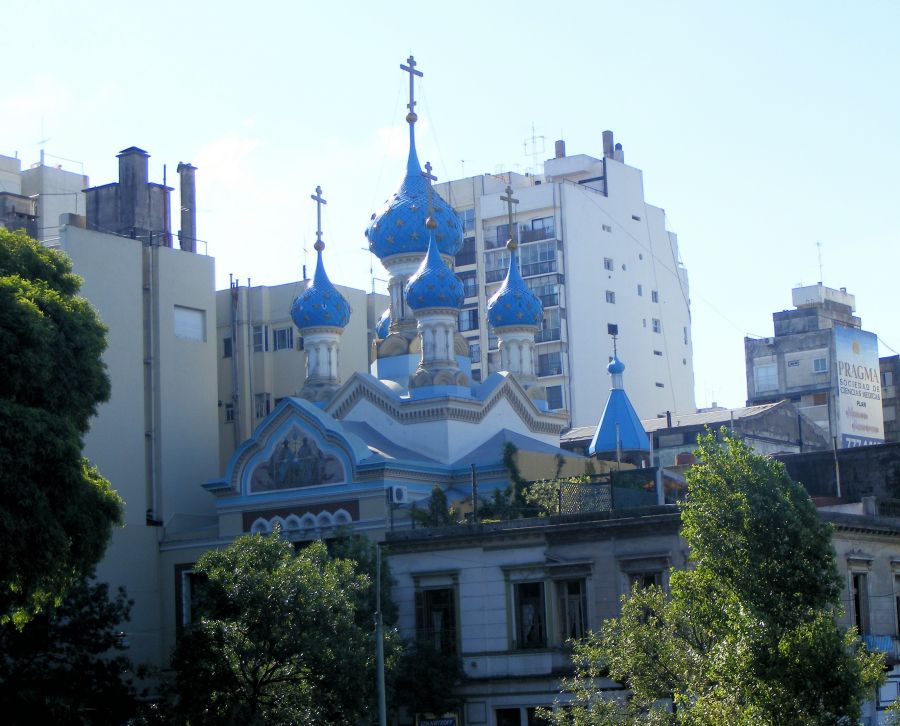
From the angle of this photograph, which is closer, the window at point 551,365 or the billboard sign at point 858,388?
the billboard sign at point 858,388

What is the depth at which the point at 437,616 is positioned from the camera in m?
34.1

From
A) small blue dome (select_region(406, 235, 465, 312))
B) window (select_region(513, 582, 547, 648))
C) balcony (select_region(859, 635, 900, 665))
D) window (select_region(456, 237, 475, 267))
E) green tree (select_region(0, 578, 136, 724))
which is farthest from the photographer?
window (select_region(456, 237, 475, 267))

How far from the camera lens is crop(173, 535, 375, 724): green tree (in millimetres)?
29609

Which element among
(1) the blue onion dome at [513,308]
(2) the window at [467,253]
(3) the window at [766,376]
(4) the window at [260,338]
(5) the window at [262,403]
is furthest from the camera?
(2) the window at [467,253]

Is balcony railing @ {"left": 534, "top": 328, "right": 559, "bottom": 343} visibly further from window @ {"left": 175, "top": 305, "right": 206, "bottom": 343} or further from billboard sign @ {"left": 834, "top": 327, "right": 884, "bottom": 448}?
window @ {"left": 175, "top": 305, "right": 206, "bottom": 343}

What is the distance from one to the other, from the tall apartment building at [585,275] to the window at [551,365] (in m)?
0.04

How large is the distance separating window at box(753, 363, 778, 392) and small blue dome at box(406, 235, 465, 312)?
106ft

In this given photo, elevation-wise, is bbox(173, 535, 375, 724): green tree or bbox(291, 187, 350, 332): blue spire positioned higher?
bbox(291, 187, 350, 332): blue spire

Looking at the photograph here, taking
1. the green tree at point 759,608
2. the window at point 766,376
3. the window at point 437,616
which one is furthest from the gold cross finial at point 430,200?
the window at point 766,376

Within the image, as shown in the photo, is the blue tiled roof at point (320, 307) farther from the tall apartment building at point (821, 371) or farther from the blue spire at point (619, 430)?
the tall apartment building at point (821, 371)

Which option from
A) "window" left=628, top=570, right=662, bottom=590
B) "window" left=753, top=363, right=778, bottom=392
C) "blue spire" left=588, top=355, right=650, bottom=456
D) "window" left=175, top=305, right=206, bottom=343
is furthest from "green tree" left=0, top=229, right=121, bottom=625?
"window" left=753, top=363, right=778, bottom=392

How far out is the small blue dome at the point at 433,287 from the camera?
4284 centimetres

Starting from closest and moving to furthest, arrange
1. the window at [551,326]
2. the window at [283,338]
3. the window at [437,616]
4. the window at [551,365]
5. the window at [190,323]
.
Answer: the window at [437,616] < the window at [190,323] < the window at [283,338] < the window at [551,365] < the window at [551,326]

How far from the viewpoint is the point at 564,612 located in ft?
106
